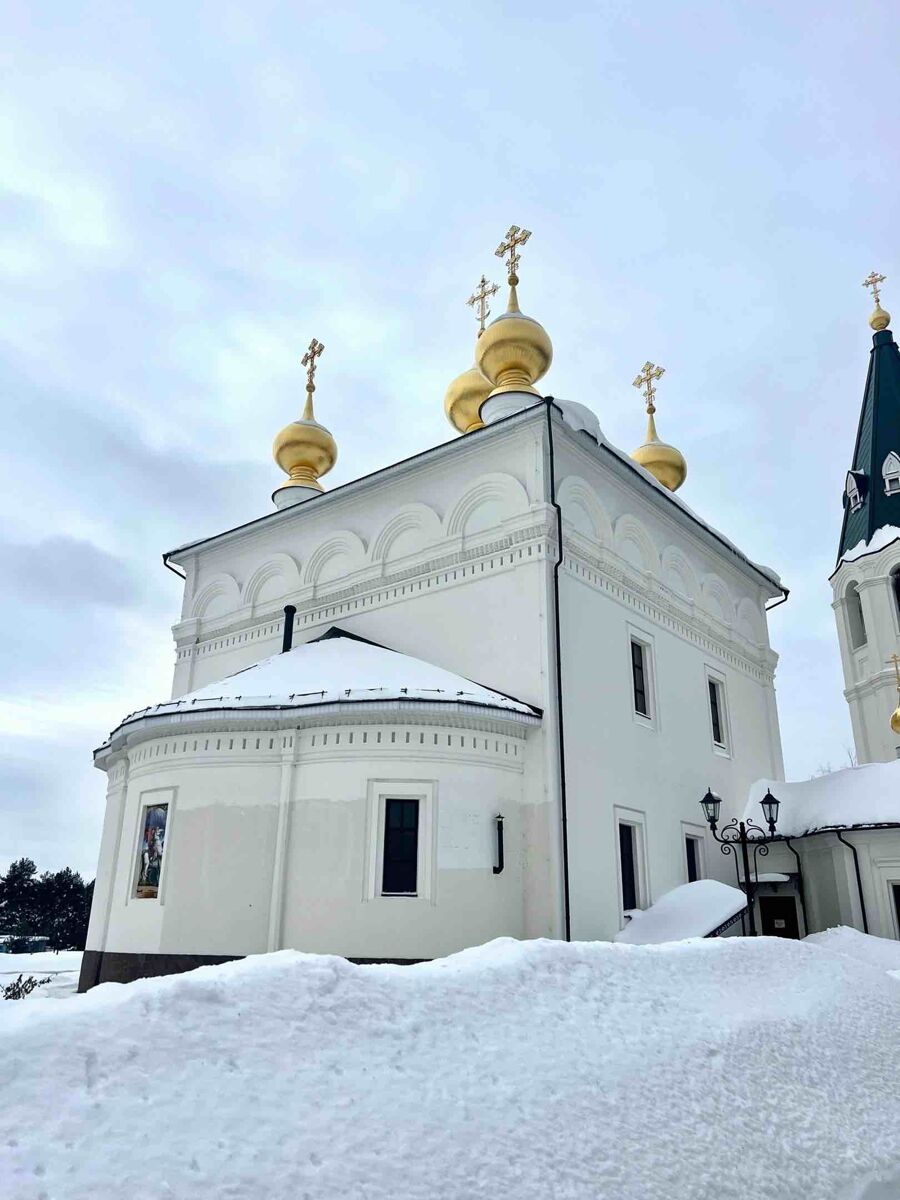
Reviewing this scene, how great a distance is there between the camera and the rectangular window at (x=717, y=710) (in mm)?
15376

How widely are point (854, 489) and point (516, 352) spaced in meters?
11.7

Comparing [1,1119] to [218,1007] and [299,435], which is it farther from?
[299,435]

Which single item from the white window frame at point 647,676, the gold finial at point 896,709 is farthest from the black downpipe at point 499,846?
the gold finial at point 896,709

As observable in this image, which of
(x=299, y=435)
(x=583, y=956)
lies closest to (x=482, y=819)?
(x=583, y=956)

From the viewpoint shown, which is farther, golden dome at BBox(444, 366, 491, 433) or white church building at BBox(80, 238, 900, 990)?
golden dome at BBox(444, 366, 491, 433)

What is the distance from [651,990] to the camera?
5.40m

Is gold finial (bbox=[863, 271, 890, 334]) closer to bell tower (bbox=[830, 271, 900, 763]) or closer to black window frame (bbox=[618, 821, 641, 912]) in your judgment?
bell tower (bbox=[830, 271, 900, 763])

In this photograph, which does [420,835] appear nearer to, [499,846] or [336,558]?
[499,846]

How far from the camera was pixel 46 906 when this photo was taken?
29.0m

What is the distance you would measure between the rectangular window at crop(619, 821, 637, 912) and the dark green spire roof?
41.6 feet

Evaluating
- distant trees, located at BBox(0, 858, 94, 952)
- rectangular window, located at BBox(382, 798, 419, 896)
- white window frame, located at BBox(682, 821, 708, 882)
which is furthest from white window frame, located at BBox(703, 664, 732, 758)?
distant trees, located at BBox(0, 858, 94, 952)

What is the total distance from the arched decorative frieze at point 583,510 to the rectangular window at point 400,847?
15.1 feet

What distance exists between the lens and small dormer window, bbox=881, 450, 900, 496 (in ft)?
71.1

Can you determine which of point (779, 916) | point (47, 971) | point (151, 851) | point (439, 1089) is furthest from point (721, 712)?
point (439, 1089)
